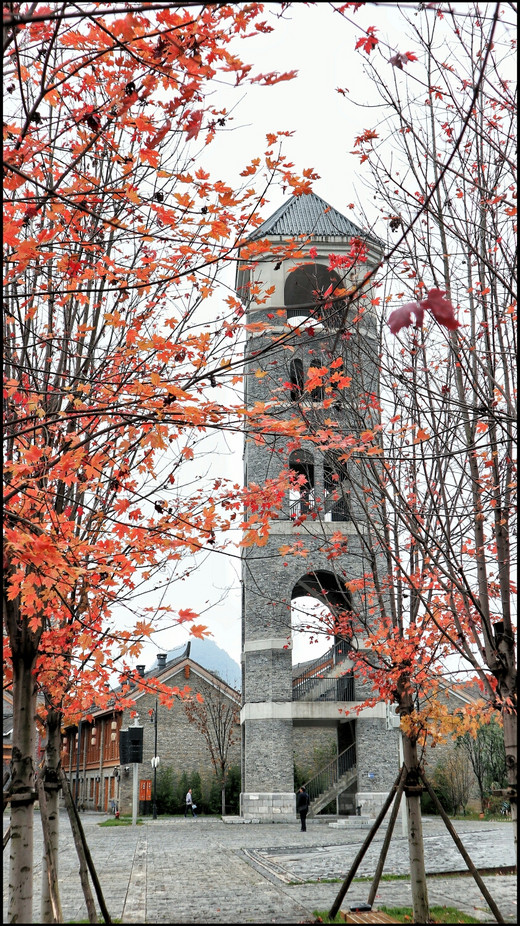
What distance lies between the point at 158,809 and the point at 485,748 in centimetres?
1572

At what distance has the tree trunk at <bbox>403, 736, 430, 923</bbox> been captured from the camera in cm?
842

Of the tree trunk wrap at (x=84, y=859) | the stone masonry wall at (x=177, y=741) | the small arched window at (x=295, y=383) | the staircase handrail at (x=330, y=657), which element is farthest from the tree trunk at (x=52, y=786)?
the stone masonry wall at (x=177, y=741)

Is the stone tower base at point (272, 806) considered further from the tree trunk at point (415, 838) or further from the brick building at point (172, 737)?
the tree trunk at point (415, 838)

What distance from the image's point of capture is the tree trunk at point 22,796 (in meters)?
6.21

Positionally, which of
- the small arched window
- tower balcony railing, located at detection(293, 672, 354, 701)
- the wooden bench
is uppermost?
the small arched window

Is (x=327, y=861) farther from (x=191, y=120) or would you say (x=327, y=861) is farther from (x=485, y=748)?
(x=485, y=748)

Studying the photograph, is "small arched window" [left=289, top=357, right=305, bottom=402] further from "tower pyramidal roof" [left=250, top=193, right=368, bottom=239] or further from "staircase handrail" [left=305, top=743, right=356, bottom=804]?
"staircase handrail" [left=305, top=743, right=356, bottom=804]

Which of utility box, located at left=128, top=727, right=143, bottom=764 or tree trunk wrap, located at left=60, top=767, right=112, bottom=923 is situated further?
utility box, located at left=128, top=727, right=143, bottom=764

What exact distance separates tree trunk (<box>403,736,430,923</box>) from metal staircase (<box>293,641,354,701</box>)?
1849cm

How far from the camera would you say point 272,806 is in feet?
87.3

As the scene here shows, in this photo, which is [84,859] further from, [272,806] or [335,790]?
[335,790]

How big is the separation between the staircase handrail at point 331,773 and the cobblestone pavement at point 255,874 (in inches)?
188

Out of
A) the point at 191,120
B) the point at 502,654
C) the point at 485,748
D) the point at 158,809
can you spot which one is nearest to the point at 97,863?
the point at 502,654

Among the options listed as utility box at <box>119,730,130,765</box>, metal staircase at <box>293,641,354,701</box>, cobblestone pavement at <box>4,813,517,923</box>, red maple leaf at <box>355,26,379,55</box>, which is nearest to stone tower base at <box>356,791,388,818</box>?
cobblestone pavement at <box>4,813,517,923</box>
